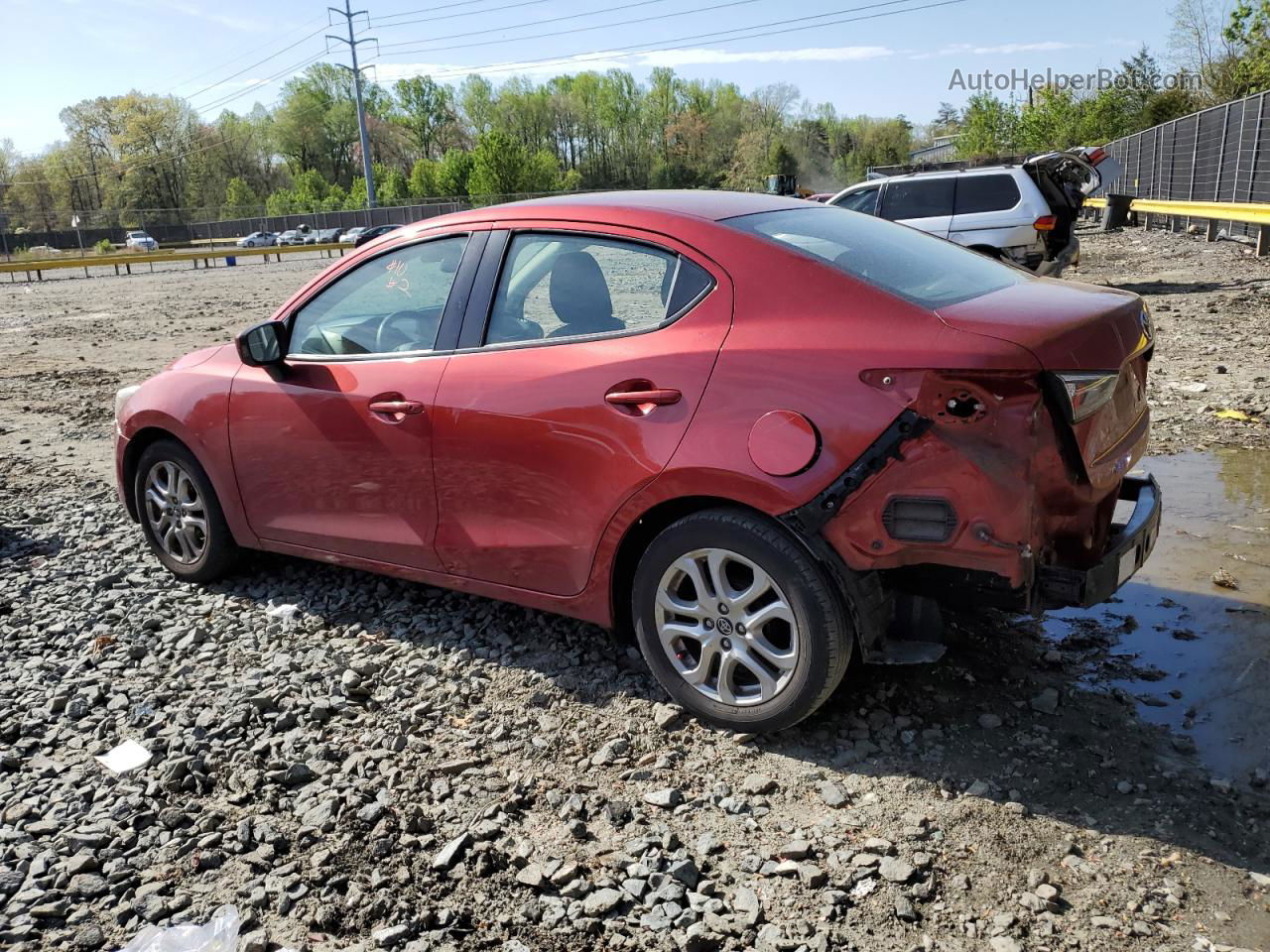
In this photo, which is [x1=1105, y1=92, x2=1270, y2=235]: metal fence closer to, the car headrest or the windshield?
the windshield

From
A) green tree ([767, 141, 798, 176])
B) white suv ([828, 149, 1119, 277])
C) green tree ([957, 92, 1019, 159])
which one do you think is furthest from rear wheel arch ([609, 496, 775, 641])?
green tree ([767, 141, 798, 176])

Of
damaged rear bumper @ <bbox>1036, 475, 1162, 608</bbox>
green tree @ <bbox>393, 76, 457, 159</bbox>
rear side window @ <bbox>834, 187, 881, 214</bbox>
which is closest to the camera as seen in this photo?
damaged rear bumper @ <bbox>1036, 475, 1162, 608</bbox>

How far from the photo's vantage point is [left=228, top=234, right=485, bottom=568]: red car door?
412cm

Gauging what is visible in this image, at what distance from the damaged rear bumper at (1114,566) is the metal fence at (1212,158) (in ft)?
64.8

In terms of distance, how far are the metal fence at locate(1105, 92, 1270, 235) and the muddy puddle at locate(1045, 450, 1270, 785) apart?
17.7m

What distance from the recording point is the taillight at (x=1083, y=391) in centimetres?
294

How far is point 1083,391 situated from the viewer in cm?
299

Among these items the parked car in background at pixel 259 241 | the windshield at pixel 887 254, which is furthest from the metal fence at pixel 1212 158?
the parked car in background at pixel 259 241

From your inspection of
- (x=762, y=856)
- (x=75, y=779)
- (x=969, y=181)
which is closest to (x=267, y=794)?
(x=75, y=779)

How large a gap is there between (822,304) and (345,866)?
2.24m

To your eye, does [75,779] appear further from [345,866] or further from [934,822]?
[934,822]

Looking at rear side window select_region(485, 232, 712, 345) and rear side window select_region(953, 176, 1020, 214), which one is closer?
rear side window select_region(485, 232, 712, 345)

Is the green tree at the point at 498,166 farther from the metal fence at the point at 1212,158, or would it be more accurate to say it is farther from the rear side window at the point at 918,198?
the rear side window at the point at 918,198

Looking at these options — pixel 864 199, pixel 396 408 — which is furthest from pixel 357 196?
pixel 396 408
